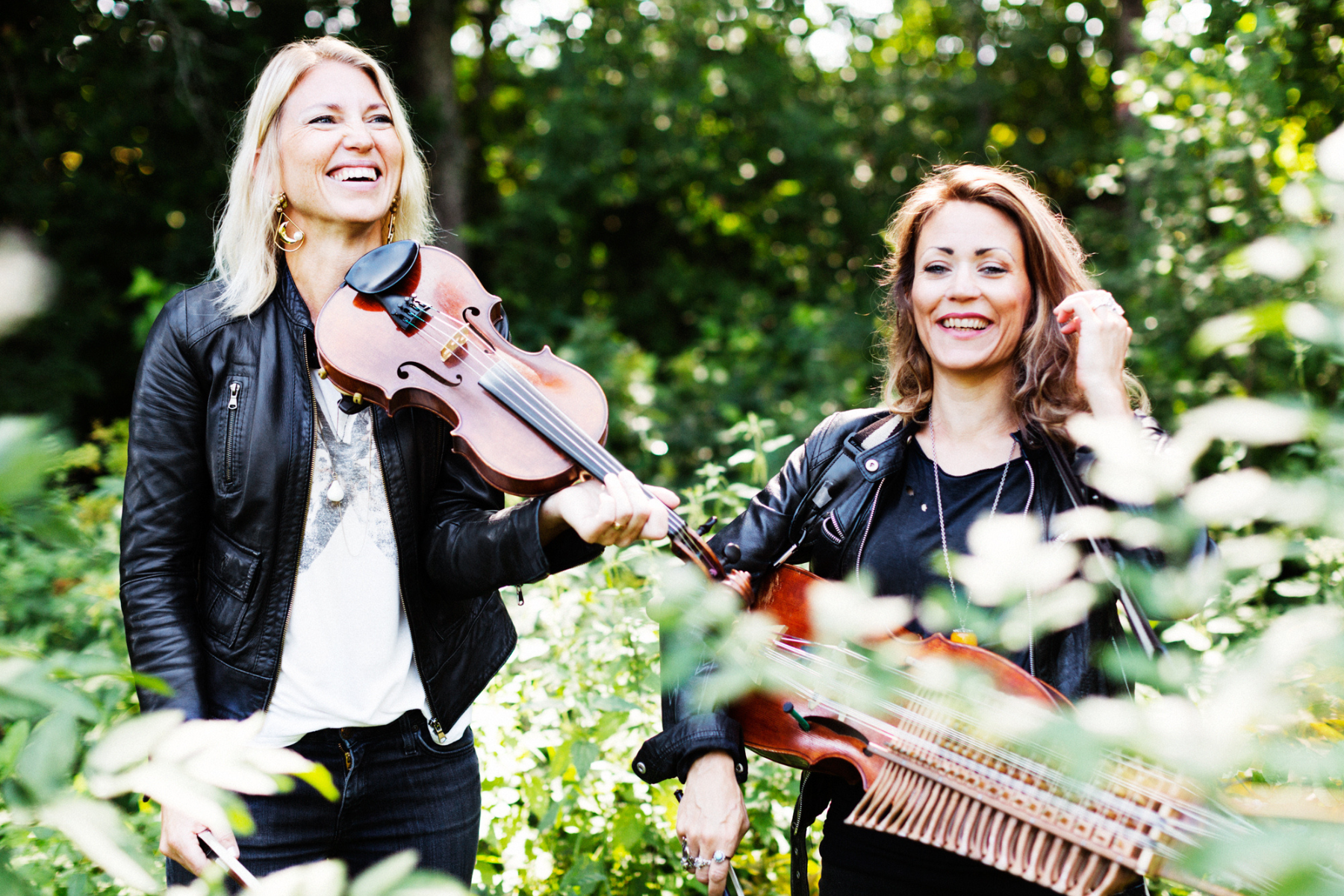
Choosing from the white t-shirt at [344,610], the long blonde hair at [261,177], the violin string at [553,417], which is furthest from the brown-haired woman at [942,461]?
the long blonde hair at [261,177]

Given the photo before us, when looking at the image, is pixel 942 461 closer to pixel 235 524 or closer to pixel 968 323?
pixel 968 323

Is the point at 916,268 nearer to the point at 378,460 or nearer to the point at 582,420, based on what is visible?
the point at 582,420

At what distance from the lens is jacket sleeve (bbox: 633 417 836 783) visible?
157cm

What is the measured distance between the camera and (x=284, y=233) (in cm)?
166

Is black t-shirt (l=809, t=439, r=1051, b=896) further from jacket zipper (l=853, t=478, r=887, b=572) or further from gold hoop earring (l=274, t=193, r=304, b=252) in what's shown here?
gold hoop earring (l=274, t=193, r=304, b=252)

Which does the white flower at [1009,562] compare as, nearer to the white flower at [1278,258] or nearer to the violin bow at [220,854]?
the white flower at [1278,258]

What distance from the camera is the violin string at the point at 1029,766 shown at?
3.56 ft

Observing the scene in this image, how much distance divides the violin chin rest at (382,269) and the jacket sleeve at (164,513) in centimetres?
29

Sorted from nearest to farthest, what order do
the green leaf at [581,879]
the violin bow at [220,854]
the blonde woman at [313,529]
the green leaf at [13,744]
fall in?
the green leaf at [13,744]
the violin bow at [220,854]
the blonde woman at [313,529]
the green leaf at [581,879]

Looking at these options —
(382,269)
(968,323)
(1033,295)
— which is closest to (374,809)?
(382,269)

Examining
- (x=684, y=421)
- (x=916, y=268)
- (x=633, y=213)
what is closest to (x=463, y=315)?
(x=916, y=268)

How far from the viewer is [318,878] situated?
2.09 ft

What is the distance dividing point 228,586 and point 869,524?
43.3 inches

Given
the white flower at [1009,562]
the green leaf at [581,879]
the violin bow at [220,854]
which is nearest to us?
the white flower at [1009,562]
